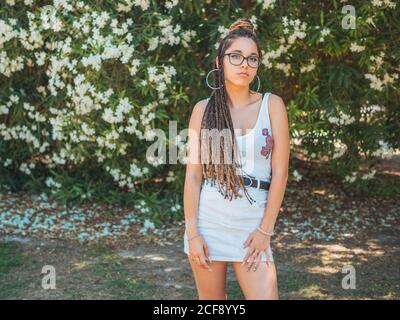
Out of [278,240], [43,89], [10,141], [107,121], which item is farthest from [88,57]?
[278,240]

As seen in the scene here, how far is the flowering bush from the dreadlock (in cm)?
265

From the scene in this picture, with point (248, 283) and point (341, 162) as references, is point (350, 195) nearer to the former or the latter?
point (341, 162)

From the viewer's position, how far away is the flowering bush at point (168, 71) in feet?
18.7

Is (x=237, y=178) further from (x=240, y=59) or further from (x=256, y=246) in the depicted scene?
(x=240, y=59)

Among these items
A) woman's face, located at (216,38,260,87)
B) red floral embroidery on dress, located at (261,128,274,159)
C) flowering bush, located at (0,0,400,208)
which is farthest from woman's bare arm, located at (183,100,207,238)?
flowering bush, located at (0,0,400,208)

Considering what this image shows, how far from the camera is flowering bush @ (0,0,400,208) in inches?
225

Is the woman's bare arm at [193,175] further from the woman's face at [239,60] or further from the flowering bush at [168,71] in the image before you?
the flowering bush at [168,71]

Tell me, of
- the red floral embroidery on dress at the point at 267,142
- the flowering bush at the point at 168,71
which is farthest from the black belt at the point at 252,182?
the flowering bush at the point at 168,71

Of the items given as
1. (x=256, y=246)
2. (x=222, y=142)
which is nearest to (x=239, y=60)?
(x=222, y=142)

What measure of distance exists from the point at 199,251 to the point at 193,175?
15.0 inches

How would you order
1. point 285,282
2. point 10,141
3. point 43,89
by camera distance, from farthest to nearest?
point 10,141 → point 43,89 → point 285,282

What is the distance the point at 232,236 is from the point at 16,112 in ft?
14.3

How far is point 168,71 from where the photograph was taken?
19.0 ft

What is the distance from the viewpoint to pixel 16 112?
6656mm
